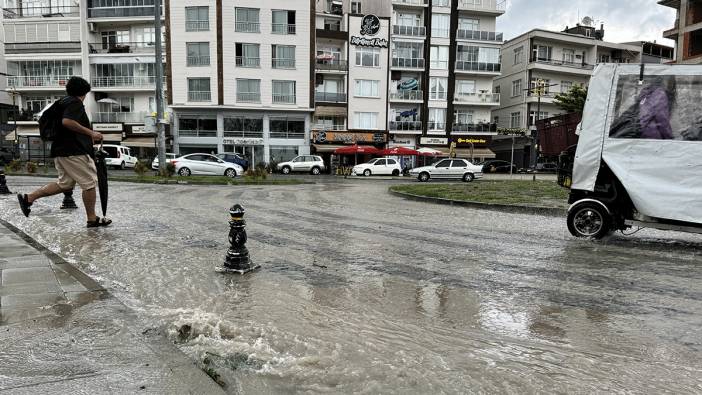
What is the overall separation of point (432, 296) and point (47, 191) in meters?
5.93

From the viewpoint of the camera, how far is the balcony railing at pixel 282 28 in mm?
45219

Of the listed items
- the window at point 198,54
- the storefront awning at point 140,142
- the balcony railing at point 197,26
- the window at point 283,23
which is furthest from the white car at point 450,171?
the storefront awning at point 140,142

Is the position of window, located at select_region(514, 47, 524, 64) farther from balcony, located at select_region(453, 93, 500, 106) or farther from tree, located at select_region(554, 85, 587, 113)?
tree, located at select_region(554, 85, 587, 113)

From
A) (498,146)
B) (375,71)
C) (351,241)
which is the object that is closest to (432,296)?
(351,241)

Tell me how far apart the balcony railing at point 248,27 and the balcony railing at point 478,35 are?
22.1 meters

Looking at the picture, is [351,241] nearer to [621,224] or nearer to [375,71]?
[621,224]

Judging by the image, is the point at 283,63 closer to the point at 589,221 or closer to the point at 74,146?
the point at 74,146

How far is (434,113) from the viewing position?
174ft

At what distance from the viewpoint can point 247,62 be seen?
44.8 meters

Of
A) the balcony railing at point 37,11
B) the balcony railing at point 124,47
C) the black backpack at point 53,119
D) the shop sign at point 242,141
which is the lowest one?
the shop sign at point 242,141

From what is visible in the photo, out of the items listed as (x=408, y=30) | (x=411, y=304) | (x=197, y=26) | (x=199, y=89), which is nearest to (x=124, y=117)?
(x=199, y=89)

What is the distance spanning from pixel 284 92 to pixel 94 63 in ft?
67.6

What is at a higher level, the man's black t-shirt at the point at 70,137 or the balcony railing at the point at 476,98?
the balcony railing at the point at 476,98

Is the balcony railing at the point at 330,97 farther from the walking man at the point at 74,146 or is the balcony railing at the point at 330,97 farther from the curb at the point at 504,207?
the walking man at the point at 74,146
